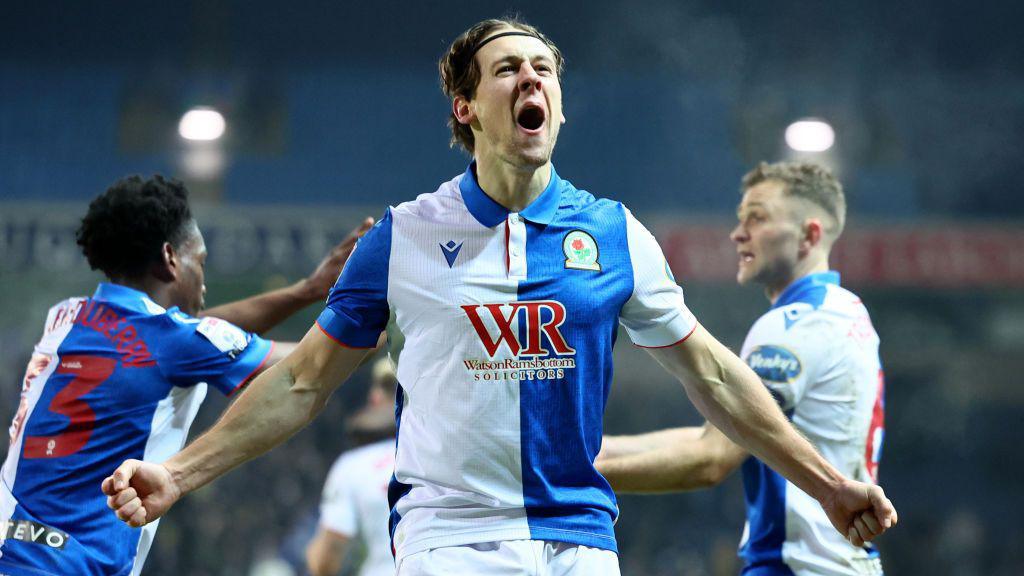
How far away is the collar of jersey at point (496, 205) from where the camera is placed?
2930mm

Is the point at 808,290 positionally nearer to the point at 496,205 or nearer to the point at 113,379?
the point at 496,205

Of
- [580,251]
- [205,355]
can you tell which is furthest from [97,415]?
[580,251]

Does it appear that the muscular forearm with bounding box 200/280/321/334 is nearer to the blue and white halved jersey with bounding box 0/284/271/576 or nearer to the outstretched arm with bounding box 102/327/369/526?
the blue and white halved jersey with bounding box 0/284/271/576

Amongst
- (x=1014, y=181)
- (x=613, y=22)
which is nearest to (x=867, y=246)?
(x=1014, y=181)

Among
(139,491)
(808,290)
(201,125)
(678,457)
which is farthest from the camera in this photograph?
(201,125)

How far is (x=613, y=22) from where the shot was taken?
718 inches

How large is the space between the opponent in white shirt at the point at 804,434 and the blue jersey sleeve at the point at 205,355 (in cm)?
113

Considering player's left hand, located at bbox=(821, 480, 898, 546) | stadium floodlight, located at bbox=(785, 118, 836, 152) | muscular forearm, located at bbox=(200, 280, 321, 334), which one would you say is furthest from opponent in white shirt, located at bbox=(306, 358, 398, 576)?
stadium floodlight, located at bbox=(785, 118, 836, 152)

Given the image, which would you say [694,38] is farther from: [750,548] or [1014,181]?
[750,548]

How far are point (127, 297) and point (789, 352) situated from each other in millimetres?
2144

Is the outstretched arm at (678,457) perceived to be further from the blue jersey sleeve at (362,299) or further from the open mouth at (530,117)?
the open mouth at (530,117)

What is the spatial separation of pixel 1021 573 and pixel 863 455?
11.6m

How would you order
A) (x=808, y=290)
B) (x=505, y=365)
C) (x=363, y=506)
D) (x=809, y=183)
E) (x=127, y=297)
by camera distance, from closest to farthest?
(x=505, y=365) → (x=127, y=297) → (x=808, y=290) → (x=809, y=183) → (x=363, y=506)

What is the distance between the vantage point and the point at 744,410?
2963mm
